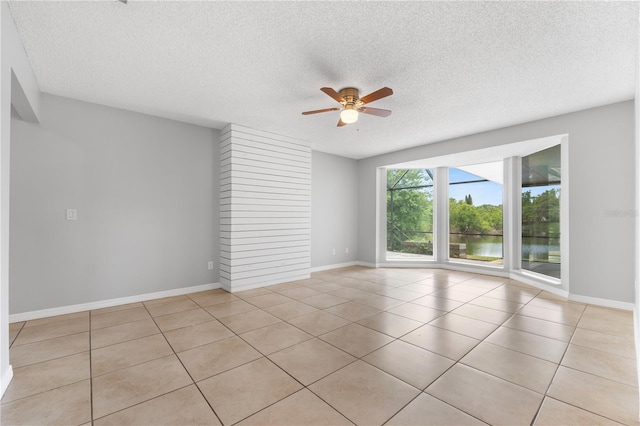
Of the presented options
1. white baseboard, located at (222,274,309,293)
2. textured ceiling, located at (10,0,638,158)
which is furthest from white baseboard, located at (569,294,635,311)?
white baseboard, located at (222,274,309,293)

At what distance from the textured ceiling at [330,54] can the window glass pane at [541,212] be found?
1132 mm

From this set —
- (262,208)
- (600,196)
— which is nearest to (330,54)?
(262,208)

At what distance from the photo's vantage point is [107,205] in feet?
12.5

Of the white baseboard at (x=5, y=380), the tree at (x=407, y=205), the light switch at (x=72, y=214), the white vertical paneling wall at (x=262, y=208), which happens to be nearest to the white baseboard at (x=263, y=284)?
the white vertical paneling wall at (x=262, y=208)

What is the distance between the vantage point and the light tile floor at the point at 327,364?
1743 mm

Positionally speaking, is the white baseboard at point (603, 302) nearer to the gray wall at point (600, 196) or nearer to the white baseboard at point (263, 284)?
the gray wall at point (600, 196)

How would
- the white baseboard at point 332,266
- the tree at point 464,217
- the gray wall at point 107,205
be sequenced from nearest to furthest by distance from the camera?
the gray wall at point 107,205, the tree at point 464,217, the white baseboard at point 332,266

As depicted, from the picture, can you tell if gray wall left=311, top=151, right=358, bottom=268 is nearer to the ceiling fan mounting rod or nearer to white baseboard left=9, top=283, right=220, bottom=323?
white baseboard left=9, top=283, right=220, bottom=323

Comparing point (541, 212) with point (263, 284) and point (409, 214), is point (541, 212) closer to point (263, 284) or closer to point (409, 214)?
point (409, 214)

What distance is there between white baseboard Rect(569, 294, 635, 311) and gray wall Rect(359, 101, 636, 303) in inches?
1.6

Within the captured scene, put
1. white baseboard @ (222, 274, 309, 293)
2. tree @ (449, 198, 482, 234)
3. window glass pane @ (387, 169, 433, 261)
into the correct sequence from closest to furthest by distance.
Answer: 1. white baseboard @ (222, 274, 309, 293)
2. tree @ (449, 198, 482, 234)
3. window glass pane @ (387, 169, 433, 261)

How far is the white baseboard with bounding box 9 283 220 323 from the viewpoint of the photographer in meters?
3.26

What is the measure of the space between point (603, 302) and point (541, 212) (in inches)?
67.7

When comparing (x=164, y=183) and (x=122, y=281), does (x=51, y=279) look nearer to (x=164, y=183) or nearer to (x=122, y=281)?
(x=122, y=281)
